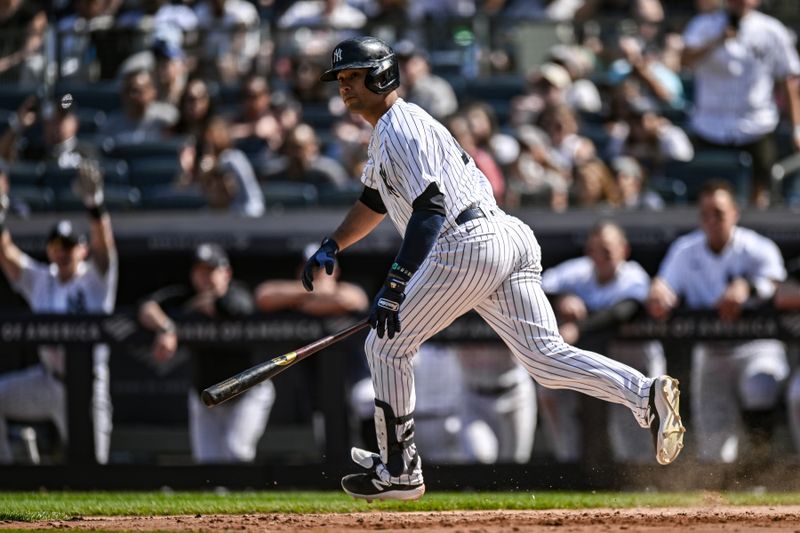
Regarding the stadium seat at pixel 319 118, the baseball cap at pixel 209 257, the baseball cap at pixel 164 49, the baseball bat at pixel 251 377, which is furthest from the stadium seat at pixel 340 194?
the baseball bat at pixel 251 377

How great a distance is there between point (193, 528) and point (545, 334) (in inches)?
59.7

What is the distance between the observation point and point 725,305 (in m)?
7.73

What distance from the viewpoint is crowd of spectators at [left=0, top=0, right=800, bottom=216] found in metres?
9.36

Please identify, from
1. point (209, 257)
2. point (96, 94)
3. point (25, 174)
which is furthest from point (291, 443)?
point (96, 94)

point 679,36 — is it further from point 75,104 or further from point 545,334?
point 545,334

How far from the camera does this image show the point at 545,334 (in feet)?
17.0

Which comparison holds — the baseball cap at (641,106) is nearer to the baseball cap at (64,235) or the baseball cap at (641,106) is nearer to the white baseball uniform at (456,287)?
the baseball cap at (64,235)

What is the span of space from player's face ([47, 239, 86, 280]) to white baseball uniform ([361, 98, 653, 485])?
380 cm

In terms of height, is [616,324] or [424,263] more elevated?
[424,263]

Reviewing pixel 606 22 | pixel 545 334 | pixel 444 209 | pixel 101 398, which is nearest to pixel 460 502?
pixel 545 334

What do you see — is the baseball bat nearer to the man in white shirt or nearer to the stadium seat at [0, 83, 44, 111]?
the man in white shirt

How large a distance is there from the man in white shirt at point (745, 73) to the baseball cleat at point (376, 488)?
4.92 m

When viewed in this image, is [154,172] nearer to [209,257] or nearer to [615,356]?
[209,257]

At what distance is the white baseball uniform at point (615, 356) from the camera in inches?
300
